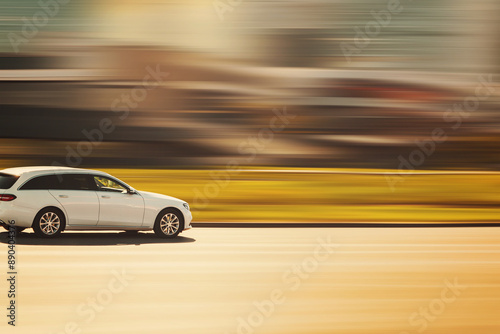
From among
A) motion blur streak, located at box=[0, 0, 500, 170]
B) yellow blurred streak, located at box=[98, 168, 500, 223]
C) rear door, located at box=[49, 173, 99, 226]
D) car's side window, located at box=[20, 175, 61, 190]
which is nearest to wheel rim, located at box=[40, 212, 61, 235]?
rear door, located at box=[49, 173, 99, 226]

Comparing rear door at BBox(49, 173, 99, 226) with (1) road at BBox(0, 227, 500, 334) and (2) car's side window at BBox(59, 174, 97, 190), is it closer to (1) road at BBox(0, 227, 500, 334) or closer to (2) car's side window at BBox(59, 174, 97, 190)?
(2) car's side window at BBox(59, 174, 97, 190)

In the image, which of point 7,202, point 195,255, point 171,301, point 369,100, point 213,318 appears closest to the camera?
point 213,318

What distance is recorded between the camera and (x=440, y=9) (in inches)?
1879

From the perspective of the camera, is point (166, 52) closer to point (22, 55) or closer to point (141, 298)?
point (22, 55)

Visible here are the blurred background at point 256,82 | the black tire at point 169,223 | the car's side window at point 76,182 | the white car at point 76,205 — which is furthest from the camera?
the blurred background at point 256,82

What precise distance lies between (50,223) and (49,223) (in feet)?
0.06

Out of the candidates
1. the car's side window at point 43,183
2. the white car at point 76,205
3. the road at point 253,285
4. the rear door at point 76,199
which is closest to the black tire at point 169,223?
the white car at point 76,205

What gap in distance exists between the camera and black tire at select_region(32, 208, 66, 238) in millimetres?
12195

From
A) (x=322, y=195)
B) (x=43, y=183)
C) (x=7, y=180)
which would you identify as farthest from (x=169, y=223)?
(x=322, y=195)

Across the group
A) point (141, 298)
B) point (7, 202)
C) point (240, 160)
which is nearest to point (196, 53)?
point (240, 160)

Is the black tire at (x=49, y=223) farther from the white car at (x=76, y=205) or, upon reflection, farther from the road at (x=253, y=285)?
the road at (x=253, y=285)

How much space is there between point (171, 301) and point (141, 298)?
1.19ft

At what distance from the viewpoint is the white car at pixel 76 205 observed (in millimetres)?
12039

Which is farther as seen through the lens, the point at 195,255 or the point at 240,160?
the point at 240,160
